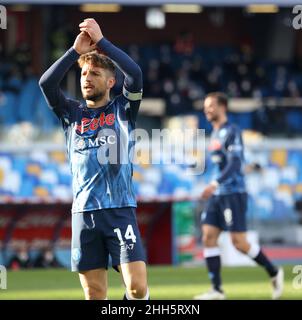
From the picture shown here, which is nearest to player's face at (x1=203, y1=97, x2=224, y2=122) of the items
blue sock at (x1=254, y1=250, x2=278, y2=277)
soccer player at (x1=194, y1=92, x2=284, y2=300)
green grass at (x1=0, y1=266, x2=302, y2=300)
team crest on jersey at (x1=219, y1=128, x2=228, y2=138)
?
soccer player at (x1=194, y1=92, x2=284, y2=300)

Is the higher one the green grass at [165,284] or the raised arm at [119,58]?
the raised arm at [119,58]

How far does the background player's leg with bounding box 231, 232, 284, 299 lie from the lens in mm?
12109

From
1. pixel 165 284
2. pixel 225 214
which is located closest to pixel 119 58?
pixel 225 214

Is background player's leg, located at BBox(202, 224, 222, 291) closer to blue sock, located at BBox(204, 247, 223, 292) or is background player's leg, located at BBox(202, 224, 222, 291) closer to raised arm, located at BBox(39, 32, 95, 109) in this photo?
blue sock, located at BBox(204, 247, 223, 292)

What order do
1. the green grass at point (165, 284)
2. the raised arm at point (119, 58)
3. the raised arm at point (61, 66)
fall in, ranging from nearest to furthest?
the raised arm at point (119, 58) < the raised arm at point (61, 66) < the green grass at point (165, 284)

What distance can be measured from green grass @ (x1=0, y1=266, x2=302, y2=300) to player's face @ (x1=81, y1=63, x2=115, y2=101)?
409 centimetres

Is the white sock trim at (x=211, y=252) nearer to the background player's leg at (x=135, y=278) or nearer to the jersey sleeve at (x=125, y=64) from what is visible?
the background player's leg at (x=135, y=278)

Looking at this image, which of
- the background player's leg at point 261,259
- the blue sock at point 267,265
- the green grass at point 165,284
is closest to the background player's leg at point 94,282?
the green grass at point 165,284

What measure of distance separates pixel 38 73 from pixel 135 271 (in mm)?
15840

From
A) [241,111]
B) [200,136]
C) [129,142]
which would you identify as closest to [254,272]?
[200,136]

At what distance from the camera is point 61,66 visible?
25.9ft

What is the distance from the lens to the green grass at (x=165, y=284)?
12.1 m

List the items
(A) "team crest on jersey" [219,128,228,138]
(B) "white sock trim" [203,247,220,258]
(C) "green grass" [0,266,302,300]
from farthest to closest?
1. (B) "white sock trim" [203,247,220,258]
2. (A) "team crest on jersey" [219,128,228,138]
3. (C) "green grass" [0,266,302,300]
